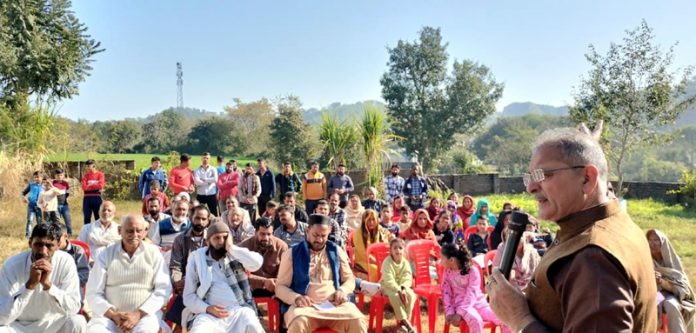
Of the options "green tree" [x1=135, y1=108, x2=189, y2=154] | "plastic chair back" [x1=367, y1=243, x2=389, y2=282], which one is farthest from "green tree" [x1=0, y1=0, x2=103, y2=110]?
"green tree" [x1=135, y1=108, x2=189, y2=154]

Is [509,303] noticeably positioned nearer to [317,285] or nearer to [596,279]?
[596,279]

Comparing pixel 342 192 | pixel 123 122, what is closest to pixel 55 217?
pixel 342 192

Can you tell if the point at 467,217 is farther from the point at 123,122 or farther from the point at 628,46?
the point at 123,122

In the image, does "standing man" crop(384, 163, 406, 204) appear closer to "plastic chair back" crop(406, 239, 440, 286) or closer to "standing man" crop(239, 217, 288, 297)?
"plastic chair back" crop(406, 239, 440, 286)

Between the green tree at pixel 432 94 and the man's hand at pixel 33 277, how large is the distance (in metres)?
27.1

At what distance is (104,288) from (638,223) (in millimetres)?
11901

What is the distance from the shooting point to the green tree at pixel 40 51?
13781mm

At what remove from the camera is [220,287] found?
4035 millimetres

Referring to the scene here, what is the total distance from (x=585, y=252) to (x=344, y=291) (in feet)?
10.4

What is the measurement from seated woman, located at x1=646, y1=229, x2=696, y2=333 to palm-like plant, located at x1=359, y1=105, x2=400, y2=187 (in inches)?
299

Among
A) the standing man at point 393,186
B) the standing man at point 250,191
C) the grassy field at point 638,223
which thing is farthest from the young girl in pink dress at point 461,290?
the standing man at point 250,191

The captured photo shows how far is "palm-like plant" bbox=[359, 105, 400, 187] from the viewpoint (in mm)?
11523

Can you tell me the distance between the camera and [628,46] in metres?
14.6

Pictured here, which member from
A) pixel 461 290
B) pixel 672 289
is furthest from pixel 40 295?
pixel 672 289
